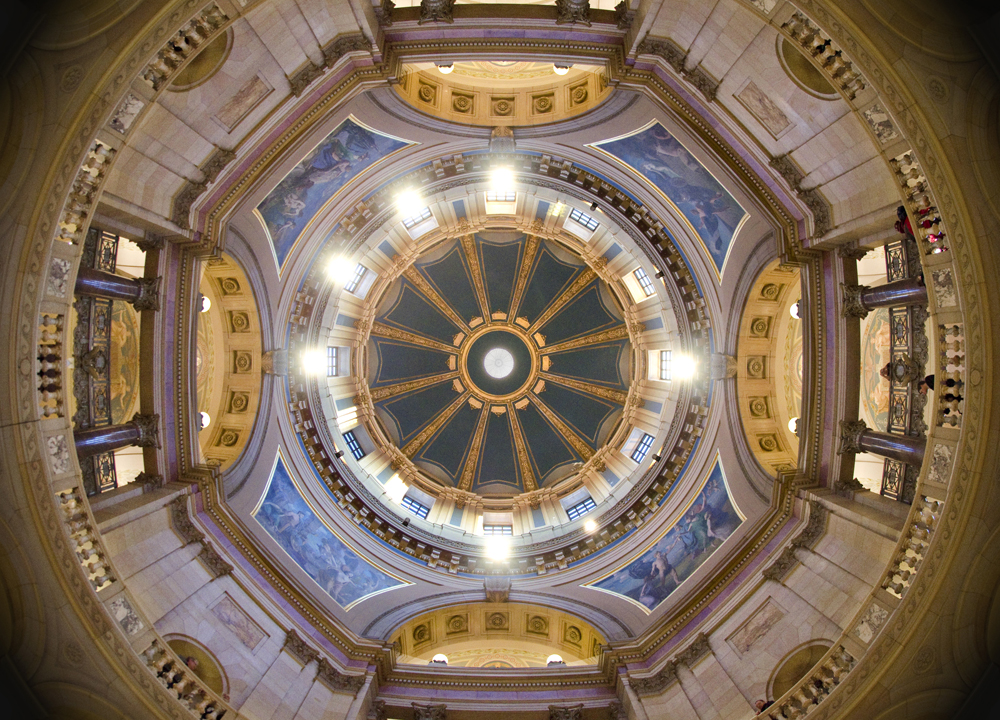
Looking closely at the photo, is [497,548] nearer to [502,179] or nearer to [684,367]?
[684,367]

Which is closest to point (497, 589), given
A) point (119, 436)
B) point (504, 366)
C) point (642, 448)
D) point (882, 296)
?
point (642, 448)

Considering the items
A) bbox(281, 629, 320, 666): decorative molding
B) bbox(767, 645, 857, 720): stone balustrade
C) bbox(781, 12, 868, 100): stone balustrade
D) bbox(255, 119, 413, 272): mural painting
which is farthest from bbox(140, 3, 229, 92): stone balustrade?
bbox(767, 645, 857, 720): stone balustrade

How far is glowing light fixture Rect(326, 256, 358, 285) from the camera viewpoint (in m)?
24.0

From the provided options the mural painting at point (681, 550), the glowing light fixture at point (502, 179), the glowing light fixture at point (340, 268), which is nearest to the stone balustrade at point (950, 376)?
the mural painting at point (681, 550)

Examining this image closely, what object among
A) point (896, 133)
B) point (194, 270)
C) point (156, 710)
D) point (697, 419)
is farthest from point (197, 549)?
point (896, 133)

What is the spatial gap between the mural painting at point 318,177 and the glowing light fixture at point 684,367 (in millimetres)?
14543

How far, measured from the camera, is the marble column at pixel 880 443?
601 inches

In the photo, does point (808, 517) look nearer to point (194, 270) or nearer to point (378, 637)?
point (378, 637)

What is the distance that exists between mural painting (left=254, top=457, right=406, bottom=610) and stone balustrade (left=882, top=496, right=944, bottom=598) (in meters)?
18.0

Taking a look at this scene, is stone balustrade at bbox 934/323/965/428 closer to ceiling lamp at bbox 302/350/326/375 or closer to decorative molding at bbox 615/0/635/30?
decorative molding at bbox 615/0/635/30

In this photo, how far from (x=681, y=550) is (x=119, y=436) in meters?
20.6

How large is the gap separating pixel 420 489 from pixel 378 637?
11.3 metres

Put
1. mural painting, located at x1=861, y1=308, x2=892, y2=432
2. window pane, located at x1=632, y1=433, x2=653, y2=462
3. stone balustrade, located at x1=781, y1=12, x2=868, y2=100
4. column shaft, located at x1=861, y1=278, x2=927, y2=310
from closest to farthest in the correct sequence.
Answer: stone balustrade, located at x1=781, y1=12, x2=868, y2=100 < column shaft, located at x1=861, y1=278, x2=927, y2=310 < mural painting, located at x1=861, y1=308, x2=892, y2=432 < window pane, located at x1=632, y1=433, x2=653, y2=462

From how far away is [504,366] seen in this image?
127 feet
